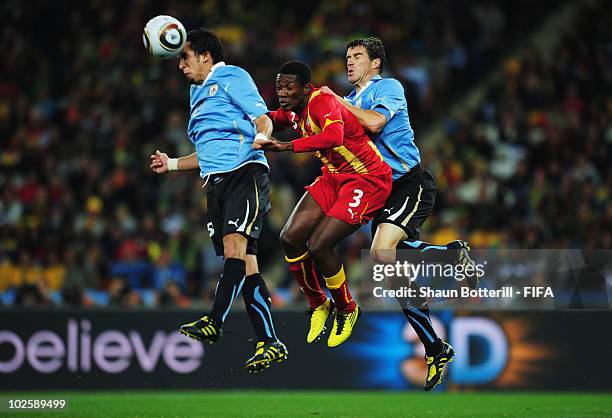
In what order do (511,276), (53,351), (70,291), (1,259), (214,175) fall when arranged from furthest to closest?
(1,259) → (70,291) → (53,351) → (511,276) → (214,175)

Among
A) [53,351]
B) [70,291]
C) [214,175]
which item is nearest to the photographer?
[214,175]

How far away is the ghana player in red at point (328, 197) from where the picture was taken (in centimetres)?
877

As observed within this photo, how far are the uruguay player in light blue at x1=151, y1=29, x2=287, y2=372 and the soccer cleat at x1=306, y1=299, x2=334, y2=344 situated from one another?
2.29ft

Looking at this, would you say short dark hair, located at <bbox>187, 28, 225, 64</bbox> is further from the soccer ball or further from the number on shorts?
the number on shorts

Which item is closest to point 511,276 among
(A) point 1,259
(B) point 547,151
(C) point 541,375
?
(C) point 541,375

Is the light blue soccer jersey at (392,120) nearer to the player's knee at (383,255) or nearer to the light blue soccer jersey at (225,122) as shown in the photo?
the player's knee at (383,255)

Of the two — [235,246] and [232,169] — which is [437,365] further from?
[232,169]

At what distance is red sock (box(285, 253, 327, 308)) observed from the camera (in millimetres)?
9367

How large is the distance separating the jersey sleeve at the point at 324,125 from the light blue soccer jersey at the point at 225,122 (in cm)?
40

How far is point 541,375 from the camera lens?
523 inches

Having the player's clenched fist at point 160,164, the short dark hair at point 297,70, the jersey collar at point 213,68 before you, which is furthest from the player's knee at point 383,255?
the jersey collar at point 213,68

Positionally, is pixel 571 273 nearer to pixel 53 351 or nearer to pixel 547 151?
pixel 547 151

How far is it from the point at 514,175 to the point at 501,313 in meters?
2.67

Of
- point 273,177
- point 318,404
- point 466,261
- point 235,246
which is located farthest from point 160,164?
point 273,177
